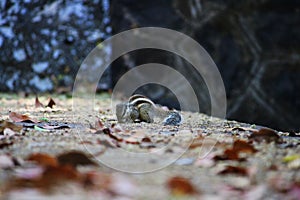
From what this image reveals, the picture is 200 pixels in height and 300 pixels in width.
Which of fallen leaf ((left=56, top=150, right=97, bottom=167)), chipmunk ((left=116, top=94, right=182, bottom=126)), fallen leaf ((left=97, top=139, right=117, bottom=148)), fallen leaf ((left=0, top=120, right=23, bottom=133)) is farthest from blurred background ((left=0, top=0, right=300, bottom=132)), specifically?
fallen leaf ((left=56, top=150, right=97, bottom=167))

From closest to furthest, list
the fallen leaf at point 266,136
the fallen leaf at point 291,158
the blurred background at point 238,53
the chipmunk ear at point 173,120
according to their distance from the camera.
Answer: the fallen leaf at point 291,158 → the fallen leaf at point 266,136 → the chipmunk ear at point 173,120 → the blurred background at point 238,53

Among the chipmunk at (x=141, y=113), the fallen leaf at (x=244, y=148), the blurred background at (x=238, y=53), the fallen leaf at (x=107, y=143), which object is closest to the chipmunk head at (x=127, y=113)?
the chipmunk at (x=141, y=113)

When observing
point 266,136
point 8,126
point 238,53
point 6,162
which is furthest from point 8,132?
point 238,53

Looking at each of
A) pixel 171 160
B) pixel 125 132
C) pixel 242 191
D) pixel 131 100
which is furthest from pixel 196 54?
pixel 242 191

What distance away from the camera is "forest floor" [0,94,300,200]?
37.1 inches

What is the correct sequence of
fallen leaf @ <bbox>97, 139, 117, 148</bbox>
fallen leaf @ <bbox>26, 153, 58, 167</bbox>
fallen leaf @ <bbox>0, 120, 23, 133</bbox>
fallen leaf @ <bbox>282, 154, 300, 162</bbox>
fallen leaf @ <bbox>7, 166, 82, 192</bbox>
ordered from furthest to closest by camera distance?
fallen leaf @ <bbox>0, 120, 23, 133</bbox> < fallen leaf @ <bbox>97, 139, 117, 148</bbox> < fallen leaf @ <bbox>282, 154, 300, 162</bbox> < fallen leaf @ <bbox>26, 153, 58, 167</bbox> < fallen leaf @ <bbox>7, 166, 82, 192</bbox>

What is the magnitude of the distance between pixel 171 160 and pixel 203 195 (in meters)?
0.32

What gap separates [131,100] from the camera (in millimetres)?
2191

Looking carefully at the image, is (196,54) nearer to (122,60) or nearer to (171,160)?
(122,60)

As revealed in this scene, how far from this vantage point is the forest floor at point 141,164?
942 mm

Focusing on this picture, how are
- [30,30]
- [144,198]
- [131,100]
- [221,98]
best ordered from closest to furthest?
1. [144,198]
2. [131,100]
3. [221,98]
4. [30,30]

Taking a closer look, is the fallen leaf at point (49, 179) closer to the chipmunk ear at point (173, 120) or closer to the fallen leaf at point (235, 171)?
the fallen leaf at point (235, 171)

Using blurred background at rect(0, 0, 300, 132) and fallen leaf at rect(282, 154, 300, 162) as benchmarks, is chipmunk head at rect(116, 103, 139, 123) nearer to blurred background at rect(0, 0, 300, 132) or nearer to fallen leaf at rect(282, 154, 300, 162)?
fallen leaf at rect(282, 154, 300, 162)

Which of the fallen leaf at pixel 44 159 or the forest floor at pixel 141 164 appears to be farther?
the fallen leaf at pixel 44 159
